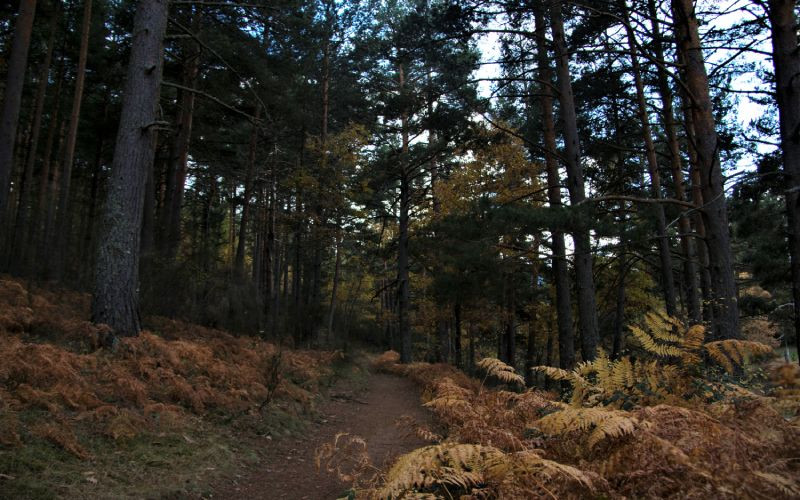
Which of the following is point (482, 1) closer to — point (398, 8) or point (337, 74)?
point (337, 74)

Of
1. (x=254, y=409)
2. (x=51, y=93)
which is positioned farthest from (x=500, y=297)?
(x=51, y=93)

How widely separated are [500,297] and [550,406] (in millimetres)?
13389

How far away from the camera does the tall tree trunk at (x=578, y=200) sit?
30.5ft

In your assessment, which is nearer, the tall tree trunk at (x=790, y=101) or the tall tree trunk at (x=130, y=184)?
the tall tree trunk at (x=790, y=101)

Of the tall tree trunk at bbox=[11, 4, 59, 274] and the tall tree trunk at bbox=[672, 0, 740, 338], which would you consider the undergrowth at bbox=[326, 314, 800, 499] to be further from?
the tall tree trunk at bbox=[11, 4, 59, 274]

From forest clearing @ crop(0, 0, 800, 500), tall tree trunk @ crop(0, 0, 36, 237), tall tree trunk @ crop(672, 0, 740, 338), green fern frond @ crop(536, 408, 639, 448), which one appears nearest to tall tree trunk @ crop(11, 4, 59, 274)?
forest clearing @ crop(0, 0, 800, 500)

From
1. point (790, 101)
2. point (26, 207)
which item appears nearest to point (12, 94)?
point (26, 207)

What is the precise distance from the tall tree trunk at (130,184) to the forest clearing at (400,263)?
0.04 metres

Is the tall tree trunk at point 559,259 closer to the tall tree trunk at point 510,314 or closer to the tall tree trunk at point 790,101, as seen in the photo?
the tall tree trunk at point 510,314

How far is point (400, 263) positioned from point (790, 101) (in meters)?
14.2

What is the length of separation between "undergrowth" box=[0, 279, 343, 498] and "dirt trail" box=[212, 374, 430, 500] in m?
0.29

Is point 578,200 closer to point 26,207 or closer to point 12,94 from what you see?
point 12,94

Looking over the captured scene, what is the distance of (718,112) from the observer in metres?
11.6

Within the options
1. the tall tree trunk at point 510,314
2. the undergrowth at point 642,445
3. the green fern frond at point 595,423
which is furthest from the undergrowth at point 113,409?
the tall tree trunk at point 510,314
